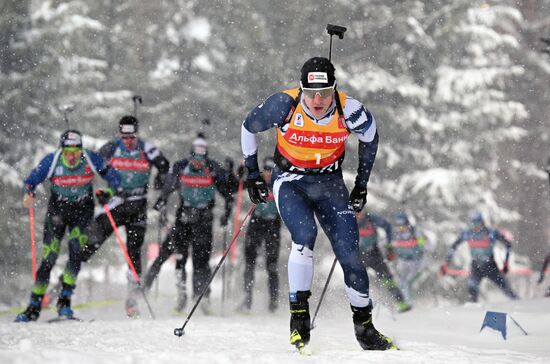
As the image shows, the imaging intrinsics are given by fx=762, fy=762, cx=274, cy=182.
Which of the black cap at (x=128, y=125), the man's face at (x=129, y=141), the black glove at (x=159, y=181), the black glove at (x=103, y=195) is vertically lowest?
the black glove at (x=103, y=195)

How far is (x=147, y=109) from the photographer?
21.2m

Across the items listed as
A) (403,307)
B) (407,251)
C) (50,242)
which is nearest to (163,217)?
(50,242)

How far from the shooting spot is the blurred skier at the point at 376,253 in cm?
1124

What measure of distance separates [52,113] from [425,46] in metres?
9.80

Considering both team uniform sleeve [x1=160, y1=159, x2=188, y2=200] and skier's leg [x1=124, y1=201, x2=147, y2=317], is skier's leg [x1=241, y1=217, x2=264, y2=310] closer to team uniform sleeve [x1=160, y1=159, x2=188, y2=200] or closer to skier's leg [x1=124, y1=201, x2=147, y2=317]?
team uniform sleeve [x1=160, y1=159, x2=188, y2=200]

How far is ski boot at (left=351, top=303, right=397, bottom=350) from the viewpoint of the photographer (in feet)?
17.6

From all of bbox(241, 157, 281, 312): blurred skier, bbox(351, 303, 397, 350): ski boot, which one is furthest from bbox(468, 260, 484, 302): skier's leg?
bbox(351, 303, 397, 350): ski boot

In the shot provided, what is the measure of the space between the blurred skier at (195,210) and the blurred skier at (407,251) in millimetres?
4340

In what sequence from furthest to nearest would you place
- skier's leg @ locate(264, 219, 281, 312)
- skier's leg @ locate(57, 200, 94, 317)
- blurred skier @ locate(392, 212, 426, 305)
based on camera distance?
1. blurred skier @ locate(392, 212, 426, 305)
2. skier's leg @ locate(264, 219, 281, 312)
3. skier's leg @ locate(57, 200, 94, 317)

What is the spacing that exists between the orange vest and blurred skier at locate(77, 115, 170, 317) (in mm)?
4489

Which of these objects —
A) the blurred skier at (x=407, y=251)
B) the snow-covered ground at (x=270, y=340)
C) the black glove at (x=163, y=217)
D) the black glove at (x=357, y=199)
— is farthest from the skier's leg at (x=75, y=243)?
the blurred skier at (x=407, y=251)

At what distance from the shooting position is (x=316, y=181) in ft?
18.6

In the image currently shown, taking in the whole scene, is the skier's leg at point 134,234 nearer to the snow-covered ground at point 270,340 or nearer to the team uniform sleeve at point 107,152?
the snow-covered ground at point 270,340

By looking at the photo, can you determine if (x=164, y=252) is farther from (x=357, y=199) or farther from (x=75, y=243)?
(x=357, y=199)
